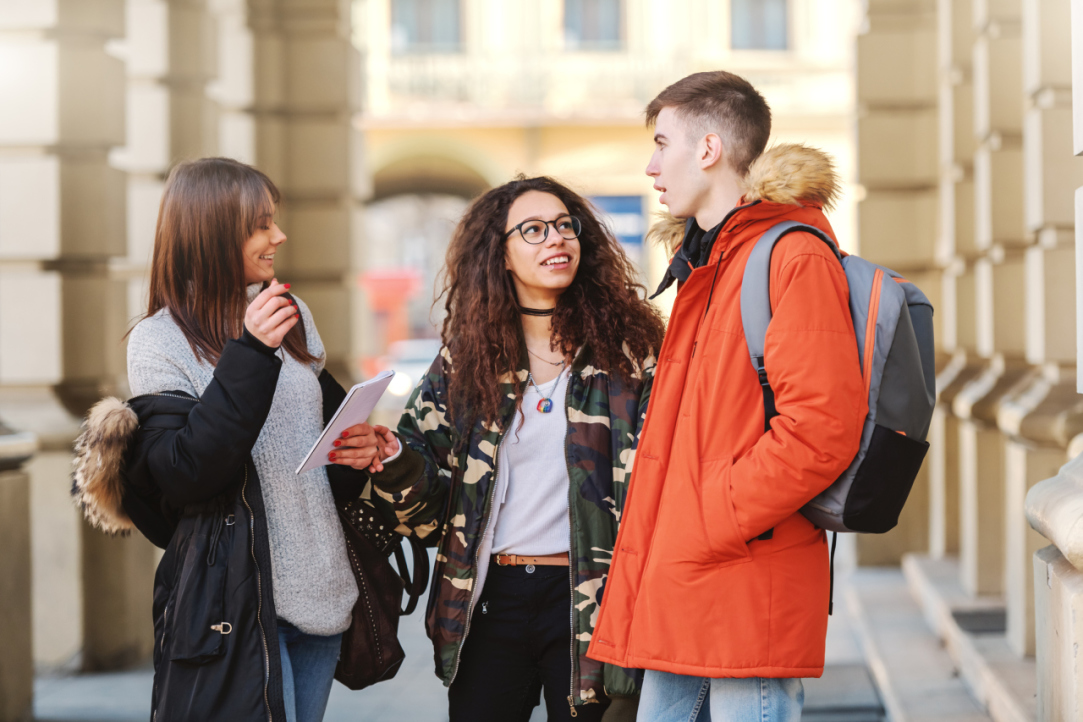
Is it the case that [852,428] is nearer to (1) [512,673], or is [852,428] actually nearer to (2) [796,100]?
(1) [512,673]

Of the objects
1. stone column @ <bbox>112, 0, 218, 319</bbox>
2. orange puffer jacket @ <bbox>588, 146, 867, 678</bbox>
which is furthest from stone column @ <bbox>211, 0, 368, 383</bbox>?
orange puffer jacket @ <bbox>588, 146, 867, 678</bbox>

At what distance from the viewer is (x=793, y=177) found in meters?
2.32

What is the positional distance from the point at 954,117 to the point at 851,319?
5200 millimetres

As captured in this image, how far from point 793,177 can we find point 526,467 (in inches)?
41.4

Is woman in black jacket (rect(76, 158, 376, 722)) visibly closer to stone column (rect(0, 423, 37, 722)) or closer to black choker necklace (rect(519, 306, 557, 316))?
→ black choker necklace (rect(519, 306, 557, 316))

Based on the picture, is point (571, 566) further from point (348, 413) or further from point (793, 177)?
point (793, 177)

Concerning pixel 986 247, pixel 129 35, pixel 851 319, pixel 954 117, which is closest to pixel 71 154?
pixel 129 35

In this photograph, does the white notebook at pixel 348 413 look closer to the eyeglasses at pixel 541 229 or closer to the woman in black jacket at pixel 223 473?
the woman in black jacket at pixel 223 473

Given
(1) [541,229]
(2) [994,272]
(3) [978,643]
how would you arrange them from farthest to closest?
(2) [994,272] < (3) [978,643] < (1) [541,229]

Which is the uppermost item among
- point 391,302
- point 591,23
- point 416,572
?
point 591,23

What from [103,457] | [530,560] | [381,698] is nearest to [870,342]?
[530,560]

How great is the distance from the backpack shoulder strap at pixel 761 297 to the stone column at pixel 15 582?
10.9ft

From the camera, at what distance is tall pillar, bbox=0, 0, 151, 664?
16.9ft

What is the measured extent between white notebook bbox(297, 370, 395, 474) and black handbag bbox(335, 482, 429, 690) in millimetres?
334
